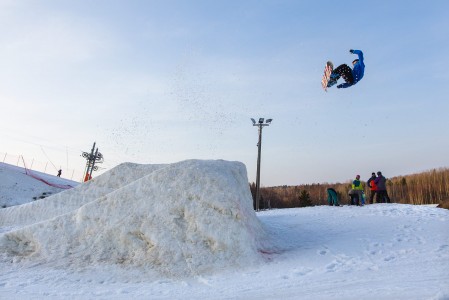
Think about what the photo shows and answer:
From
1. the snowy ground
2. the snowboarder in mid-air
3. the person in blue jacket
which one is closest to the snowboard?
the snowboarder in mid-air

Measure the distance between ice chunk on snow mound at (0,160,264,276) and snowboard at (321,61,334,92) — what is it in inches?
188

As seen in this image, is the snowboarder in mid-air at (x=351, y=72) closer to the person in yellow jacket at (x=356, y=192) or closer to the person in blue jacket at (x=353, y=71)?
the person in blue jacket at (x=353, y=71)

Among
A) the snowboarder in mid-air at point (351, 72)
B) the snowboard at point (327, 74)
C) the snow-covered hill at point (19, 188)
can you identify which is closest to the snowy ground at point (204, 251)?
the snowboard at point (327, 74)

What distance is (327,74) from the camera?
1402 cm

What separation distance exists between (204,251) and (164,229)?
4.35 feet

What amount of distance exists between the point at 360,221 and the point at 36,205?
13302mm

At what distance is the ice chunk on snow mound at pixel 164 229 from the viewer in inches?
410

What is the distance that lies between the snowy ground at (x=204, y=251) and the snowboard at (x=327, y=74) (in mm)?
4324

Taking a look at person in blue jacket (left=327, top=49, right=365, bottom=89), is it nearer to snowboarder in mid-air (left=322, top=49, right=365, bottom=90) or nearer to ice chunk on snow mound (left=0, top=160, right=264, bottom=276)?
snowboarder in mid-air (left=322, top=49, right=365, bottom=90)

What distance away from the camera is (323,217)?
51.0 feet

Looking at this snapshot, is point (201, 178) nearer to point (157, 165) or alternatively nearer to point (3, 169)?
point (157, 165)

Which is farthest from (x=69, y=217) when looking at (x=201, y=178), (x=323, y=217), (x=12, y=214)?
(x=323, y=217)

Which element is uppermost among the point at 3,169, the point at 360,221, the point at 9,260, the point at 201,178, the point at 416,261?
the point at 3,169

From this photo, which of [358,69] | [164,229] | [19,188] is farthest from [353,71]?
[19,188]
